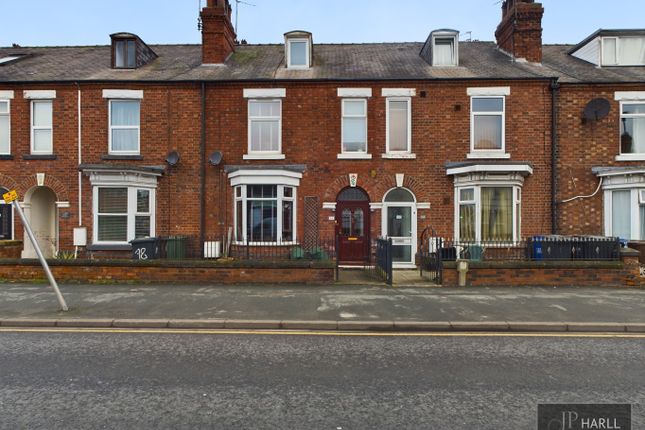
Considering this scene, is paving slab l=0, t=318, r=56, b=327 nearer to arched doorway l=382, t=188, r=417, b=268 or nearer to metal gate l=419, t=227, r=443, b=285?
metal gate l=419, t=227, r=443, b=285

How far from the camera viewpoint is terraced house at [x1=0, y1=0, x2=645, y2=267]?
13711mm

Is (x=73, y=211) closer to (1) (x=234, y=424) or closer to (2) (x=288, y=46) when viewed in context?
(2) (x=288, y=46)

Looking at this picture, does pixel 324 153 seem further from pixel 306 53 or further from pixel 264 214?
pixel 306 53

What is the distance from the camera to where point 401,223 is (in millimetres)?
14078

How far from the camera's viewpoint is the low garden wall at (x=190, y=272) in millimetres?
10367

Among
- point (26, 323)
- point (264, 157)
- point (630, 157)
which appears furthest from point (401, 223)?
point (26, 323)

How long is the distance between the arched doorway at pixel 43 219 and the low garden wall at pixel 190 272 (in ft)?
18.3

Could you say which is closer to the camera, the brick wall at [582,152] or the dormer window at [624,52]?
the brick wall at [582,152]

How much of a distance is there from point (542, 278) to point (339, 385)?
25.9 feet

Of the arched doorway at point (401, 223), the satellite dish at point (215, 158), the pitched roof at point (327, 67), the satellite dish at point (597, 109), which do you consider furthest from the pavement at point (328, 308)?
the pitched roof at point (327, 67)

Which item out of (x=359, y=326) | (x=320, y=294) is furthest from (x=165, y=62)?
(x=359, y=326)

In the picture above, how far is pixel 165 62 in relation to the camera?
1659 centimetres

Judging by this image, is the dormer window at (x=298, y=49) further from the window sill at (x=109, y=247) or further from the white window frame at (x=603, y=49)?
the white window frame at (x=603, y=49)

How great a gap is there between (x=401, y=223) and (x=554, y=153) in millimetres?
5775
